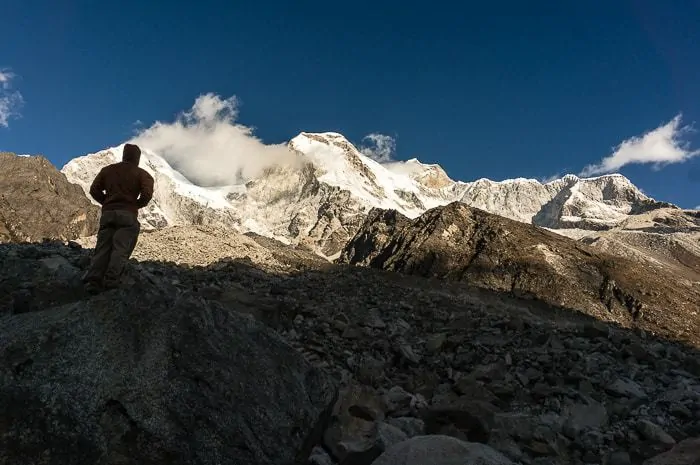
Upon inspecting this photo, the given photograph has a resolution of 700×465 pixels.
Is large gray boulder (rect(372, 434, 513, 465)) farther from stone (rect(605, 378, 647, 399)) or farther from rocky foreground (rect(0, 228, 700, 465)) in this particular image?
stone (rect(605, 378, 647, 399))

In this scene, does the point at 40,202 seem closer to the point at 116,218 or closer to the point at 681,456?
the point at 116,218

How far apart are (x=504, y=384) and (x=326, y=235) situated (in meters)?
174

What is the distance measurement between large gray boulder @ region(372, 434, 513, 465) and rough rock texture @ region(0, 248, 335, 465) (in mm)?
1015

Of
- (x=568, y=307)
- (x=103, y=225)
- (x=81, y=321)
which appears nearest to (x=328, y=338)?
(x=103, y=225)

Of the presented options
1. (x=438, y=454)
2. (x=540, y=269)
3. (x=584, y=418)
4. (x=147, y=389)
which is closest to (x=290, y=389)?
(x=147, y=389)

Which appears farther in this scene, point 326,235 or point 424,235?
point 326,235

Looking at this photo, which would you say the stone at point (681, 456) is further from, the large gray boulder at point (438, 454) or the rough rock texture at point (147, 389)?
the rough rock texture at point (147, 389)

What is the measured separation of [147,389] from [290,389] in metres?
1.64

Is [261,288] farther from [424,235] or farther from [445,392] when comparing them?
[424,235]

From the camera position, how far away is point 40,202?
67312 millimetres

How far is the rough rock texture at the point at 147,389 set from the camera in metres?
4.27

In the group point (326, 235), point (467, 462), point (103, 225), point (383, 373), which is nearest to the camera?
point (467, 462)

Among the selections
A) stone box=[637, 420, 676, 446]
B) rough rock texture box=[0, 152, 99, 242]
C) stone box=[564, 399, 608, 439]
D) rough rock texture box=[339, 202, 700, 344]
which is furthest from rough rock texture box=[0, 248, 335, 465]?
rough rock texture box=[0, 152, 99, 242]

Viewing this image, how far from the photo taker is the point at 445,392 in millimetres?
9188
